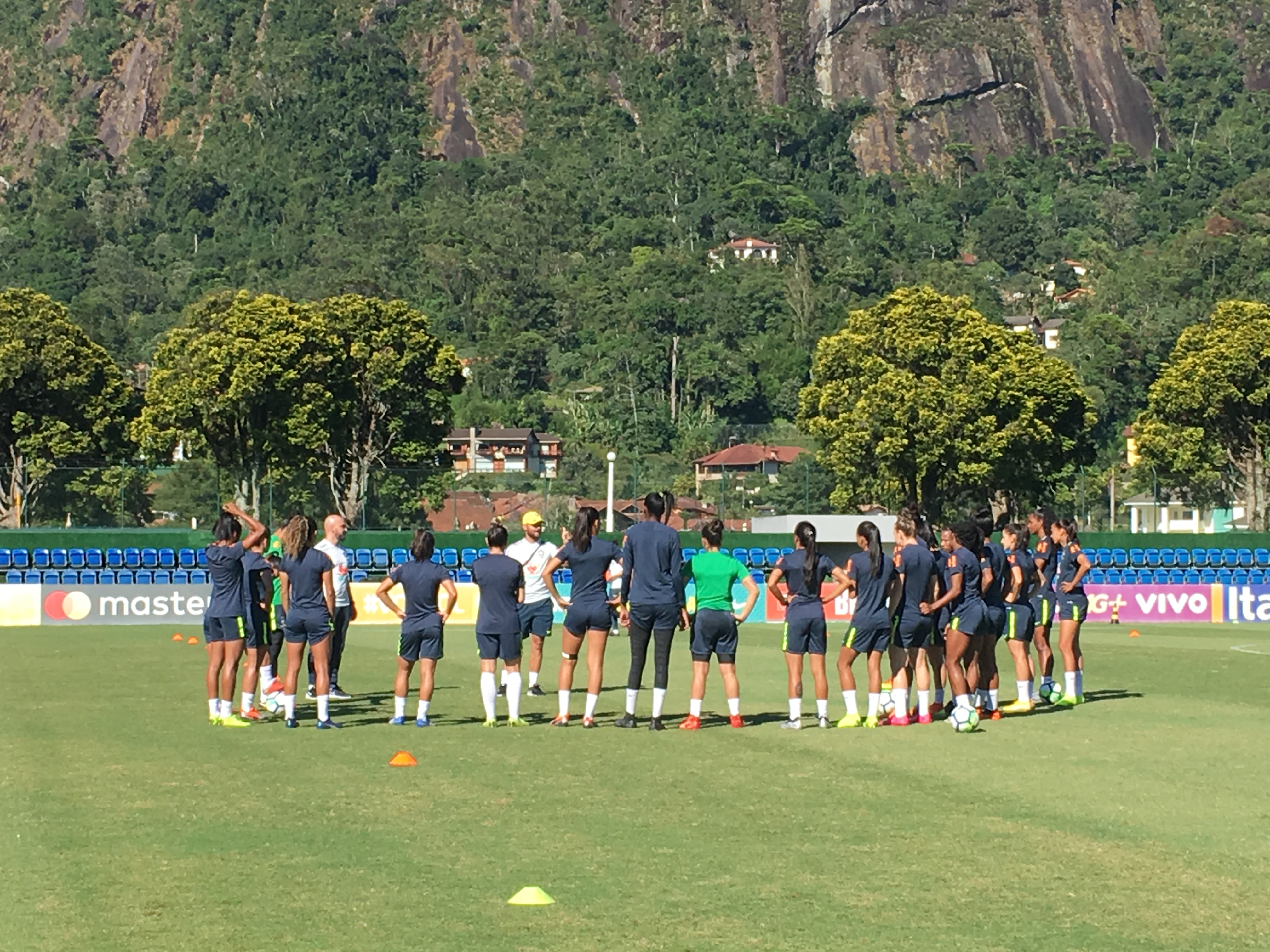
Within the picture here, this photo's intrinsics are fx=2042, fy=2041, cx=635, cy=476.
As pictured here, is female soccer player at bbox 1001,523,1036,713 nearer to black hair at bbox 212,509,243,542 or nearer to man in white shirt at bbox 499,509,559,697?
man in white shirt at bbox 499,509,559,697

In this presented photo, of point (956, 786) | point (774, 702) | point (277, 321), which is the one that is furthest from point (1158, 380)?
point (956, 786)

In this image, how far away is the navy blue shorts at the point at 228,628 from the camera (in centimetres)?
1855

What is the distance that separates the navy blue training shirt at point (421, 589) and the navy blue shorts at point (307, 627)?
2.30ft

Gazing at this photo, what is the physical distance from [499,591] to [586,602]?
0.80 m

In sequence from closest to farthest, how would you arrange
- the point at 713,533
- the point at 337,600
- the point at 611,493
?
the point at 713,533 < the point at 337,600 < the point at 611,493

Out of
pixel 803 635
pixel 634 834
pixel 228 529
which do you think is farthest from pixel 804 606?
pixel 634 834

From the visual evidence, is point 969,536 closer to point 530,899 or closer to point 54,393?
point 530,899

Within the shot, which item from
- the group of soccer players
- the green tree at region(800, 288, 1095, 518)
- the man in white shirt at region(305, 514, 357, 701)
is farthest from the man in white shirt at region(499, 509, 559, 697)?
the green tree at region(800, 288, 1095, 518)

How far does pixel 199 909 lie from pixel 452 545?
140ft

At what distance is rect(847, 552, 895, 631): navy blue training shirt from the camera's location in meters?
18.1

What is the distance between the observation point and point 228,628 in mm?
18594

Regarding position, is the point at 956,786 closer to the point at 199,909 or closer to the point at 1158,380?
the point at 199,909

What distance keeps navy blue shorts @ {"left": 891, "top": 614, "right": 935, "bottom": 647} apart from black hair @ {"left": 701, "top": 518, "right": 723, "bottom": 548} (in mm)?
1878

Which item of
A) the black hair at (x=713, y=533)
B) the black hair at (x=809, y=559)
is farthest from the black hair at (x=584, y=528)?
the black hair at (x=809, y=559)
